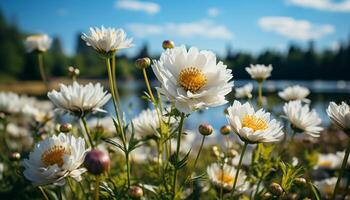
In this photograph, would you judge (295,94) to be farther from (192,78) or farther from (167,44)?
(192,78)

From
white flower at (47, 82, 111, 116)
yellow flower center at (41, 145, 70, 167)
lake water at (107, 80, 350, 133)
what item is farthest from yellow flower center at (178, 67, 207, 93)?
yellow flower center at (41, 145, 70, 167)

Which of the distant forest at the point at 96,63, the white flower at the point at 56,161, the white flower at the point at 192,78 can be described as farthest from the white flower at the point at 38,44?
the distant forest at the point at 96,63

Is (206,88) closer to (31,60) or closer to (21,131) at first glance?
(21,131)

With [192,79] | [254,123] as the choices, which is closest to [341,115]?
[254,123]

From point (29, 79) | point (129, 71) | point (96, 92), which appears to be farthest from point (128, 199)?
point (129, 71)

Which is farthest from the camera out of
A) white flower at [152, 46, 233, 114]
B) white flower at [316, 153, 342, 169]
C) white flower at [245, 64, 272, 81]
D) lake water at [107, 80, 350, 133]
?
white flower at [316, 153, 342, 169]

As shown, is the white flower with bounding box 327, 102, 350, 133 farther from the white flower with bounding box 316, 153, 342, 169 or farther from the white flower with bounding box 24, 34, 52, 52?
the white flower with bounding box 24, 34, 52, 52
